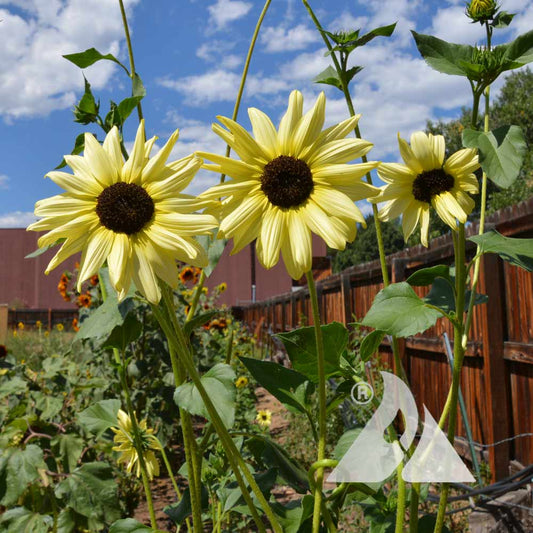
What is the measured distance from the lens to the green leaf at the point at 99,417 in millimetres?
1354

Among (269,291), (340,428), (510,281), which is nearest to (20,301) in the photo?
(269,291)

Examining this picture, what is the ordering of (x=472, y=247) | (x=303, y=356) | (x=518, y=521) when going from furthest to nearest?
(x=472, y=247), (x=518, y=521), (x=303, y=356)

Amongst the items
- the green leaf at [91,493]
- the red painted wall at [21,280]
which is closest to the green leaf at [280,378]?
the green leaf at [91,493]

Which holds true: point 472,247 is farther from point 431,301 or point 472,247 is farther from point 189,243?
point 189,243

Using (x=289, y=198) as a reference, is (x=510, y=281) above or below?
above

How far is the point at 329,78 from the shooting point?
95 cm

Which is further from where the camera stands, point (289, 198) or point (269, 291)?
point (269, 291)

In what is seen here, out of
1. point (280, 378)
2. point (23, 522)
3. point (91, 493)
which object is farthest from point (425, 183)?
point (23, 522)

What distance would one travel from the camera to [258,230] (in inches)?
26.1

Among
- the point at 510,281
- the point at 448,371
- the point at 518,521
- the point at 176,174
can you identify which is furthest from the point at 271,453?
the point at 448,371

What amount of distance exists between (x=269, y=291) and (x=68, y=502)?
70.5 ft

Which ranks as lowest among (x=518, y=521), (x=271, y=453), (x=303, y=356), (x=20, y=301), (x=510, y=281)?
(x=518, y=521)

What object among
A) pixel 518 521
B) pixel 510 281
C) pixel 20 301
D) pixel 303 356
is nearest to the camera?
pixel 303 356

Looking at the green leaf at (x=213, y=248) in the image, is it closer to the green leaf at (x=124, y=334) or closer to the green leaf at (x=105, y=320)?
the green leaf at (x=105, y=320)
